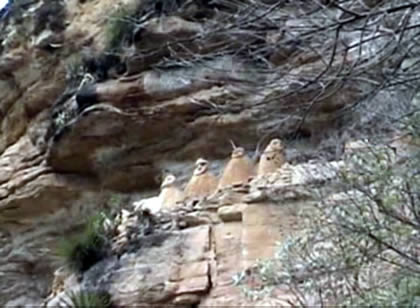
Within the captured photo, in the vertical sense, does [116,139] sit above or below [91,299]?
above

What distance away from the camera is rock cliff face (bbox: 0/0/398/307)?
816 cm

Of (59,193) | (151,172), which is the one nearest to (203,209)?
(151,172)

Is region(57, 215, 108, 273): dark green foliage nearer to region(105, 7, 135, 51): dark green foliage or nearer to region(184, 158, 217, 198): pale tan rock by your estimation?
region(184, 158, 217, 198): pale tan rock

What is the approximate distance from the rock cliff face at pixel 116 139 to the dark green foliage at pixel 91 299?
0.11 metres

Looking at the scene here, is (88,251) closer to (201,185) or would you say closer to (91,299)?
(91,299)

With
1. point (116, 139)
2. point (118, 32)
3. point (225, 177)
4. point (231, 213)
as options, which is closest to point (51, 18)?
point (118, 32)

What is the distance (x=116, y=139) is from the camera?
1159 cm

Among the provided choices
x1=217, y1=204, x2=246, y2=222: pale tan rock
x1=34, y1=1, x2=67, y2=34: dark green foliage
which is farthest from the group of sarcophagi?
x1=34, y1=1, x2=67, y2=34: dark green foliage

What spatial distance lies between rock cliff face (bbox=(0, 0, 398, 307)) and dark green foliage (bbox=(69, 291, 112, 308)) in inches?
4.2

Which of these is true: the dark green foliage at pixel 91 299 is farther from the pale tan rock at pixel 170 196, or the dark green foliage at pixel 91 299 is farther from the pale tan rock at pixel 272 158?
the pale tan rock at pixel 272 158

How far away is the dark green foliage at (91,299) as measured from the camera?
813cm

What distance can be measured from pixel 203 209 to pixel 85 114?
3339mm

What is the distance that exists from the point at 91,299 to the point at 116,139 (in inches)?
144

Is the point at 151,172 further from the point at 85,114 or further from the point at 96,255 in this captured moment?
the point at 96,255
